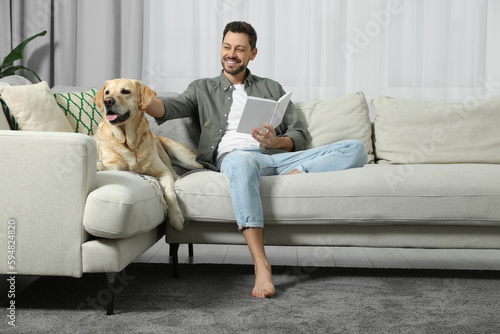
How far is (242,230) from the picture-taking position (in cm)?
185

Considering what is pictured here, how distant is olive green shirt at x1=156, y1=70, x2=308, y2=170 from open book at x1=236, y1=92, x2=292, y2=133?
18 cm

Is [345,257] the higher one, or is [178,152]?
[178,152]

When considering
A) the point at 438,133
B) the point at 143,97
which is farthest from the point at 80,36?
the point at 438,133

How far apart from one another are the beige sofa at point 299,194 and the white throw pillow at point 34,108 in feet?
0.18

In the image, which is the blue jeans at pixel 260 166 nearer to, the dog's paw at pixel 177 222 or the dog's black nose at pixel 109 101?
the dog's paw at pixel 177 222

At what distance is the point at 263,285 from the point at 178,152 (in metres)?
0.82

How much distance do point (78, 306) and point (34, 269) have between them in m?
0.20

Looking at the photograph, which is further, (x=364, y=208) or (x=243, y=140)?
(x=243, y=140)

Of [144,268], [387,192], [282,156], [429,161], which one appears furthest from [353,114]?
[144,268]

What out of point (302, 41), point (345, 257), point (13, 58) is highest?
point (302, 41)

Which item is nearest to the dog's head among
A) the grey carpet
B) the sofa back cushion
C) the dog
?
the dog

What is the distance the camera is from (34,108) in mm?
2027

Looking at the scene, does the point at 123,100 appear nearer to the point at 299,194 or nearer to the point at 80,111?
the point at 80,111

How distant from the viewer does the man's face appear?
236cm
